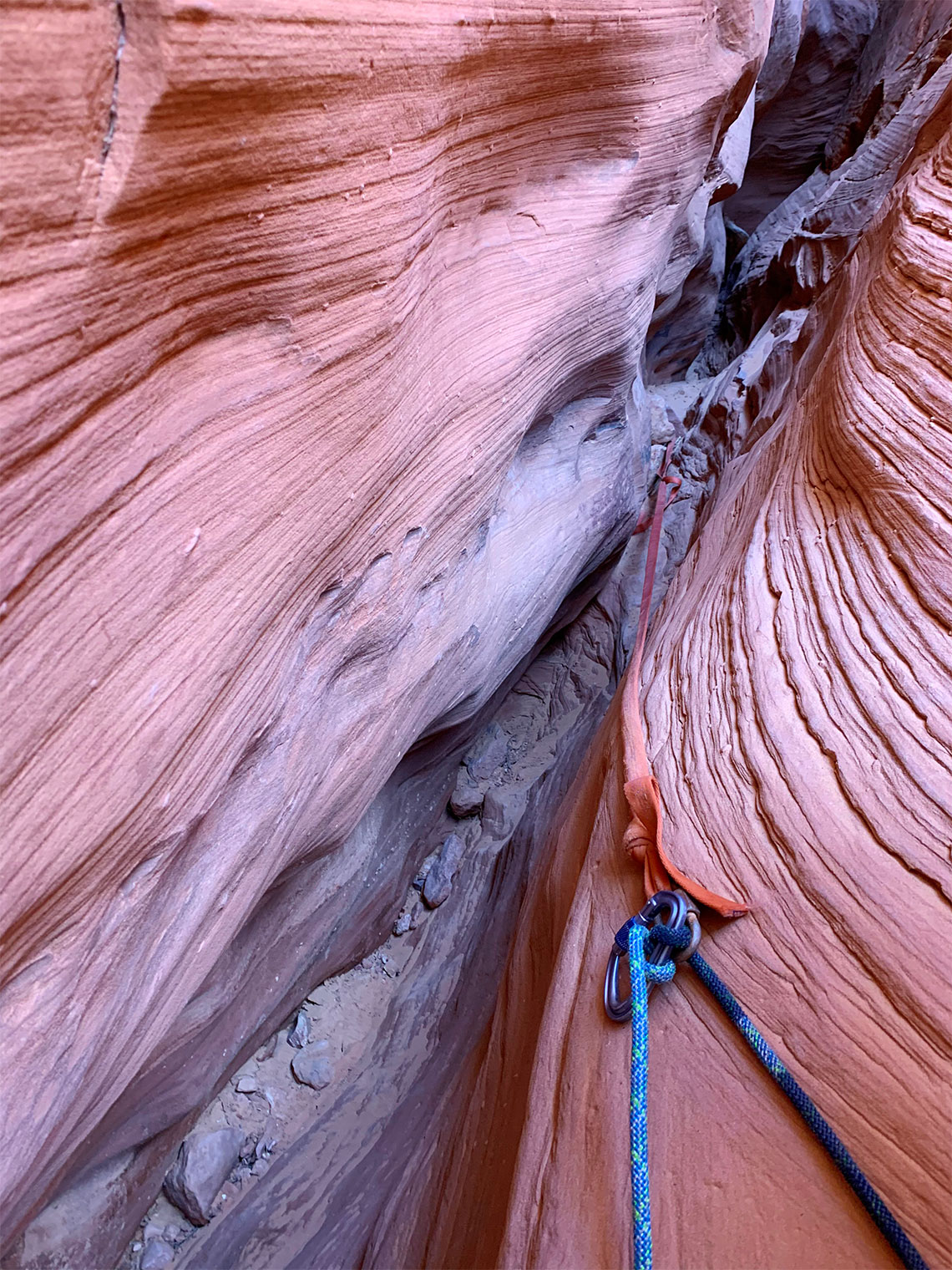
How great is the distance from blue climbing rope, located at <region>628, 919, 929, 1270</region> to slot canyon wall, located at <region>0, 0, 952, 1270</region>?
3 cm

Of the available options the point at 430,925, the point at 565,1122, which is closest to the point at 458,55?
the point at 565,1122

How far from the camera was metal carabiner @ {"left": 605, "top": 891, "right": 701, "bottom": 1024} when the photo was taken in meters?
1.13

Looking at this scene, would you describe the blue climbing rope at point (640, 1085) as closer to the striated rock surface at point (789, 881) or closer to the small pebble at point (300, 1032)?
the striated rock surface at point (789, 881)

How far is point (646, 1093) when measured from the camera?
101 centimetres

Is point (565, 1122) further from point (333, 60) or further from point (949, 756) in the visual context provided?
point (333, 60)

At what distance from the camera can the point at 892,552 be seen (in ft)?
4.83

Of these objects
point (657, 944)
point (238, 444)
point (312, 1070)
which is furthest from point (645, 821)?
point (312, 1070)

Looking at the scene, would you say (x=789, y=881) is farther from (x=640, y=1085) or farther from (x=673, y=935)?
(x=640, y=1085)

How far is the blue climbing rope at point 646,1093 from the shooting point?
2.70 feet

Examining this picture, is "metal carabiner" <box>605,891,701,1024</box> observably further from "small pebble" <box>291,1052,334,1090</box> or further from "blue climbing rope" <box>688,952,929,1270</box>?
"small pebble" <box>291,1052,334,1090</box>

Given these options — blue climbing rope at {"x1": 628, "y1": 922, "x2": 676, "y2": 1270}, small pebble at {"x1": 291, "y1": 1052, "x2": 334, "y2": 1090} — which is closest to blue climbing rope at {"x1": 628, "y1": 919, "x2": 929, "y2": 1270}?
blue climbing rope at {"x1": 628, "y1": 922, "x2": 676, "y2": 1270}

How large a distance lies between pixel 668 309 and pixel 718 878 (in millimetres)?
3160

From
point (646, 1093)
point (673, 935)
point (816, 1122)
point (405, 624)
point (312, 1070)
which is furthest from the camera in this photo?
point (312, 1070)

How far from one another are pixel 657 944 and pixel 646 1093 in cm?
21
